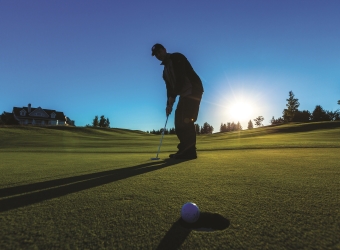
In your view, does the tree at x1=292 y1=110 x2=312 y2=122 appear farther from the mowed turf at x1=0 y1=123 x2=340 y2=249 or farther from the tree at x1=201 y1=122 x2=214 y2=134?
the mowed turf at x1=0 y1=123 x2=340 y2=249

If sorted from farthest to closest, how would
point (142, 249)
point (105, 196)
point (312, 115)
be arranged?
point (312, 115), point (105, 196), point (142, 249)

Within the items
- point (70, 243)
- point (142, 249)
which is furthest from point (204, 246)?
point (70, 243)

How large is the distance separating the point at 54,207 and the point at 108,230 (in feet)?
1.86

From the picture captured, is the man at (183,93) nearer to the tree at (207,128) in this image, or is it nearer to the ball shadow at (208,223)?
the ball shadow at (208,223)

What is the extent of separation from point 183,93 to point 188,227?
4094 millimetres

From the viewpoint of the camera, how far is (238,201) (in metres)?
1.58

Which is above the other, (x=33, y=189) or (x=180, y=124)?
(x=180, y=124)

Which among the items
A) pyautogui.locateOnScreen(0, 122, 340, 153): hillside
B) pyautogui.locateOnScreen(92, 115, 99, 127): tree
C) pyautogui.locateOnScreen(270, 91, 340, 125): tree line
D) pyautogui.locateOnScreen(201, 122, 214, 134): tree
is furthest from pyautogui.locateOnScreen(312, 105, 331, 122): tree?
pyautogui.locateOnScreen(92, 115, 99, 127): tree

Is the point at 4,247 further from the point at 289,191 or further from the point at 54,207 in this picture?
the point at 289,191

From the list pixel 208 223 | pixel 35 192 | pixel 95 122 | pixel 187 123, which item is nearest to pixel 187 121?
pixel 187 123

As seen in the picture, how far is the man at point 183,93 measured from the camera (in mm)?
5000

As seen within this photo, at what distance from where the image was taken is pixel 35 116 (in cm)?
7019

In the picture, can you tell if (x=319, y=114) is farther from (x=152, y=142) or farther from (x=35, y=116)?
(x=35, y=116)

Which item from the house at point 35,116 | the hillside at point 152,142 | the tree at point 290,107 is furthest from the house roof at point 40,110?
the tree at point 290,107
